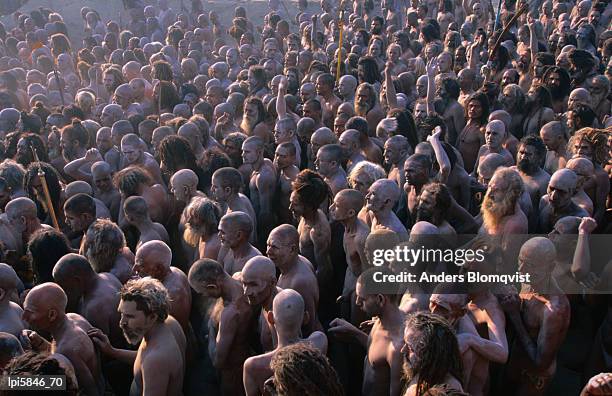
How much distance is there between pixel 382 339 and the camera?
16.1 feet

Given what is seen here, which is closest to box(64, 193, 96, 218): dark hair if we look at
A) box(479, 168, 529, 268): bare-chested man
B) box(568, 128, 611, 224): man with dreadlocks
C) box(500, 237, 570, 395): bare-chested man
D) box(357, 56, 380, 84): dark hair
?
box(479, 168, 529, 268): bare-chested man

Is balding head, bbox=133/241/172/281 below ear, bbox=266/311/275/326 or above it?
above

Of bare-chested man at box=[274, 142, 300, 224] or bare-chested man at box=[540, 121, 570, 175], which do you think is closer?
bare-chested man at box=[540, 121, 570, 175]

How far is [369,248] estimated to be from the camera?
19.3 ft

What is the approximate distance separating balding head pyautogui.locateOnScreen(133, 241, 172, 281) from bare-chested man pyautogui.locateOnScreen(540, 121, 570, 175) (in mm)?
5033

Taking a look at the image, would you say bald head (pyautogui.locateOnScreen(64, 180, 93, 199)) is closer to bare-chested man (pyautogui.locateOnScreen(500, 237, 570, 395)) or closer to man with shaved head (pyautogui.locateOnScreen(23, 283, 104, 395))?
man with shaved head (pyautogui.locateOnScreen(23, 283, 104, 395))

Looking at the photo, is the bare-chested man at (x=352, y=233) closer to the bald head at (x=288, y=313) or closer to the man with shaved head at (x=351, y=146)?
the bald head at (x=288, y=313)

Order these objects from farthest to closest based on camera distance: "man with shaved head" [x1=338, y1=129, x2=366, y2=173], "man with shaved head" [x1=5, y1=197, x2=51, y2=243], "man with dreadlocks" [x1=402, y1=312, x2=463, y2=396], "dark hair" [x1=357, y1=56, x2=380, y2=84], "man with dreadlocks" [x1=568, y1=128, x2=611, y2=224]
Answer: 1. "dark hair" [x1=357, y1=56, x2=380, y2=84]
2. "man with shaved head" [x1=338, y1=129, x2=366, y2=173]
3. "man with dreadlocks" [x1=568, y1=128, x2=611, y2=224]
4. "man with shaved head" [x1=5, y1=197, x2=51, y2=243]
5. "man with dreadlocks" [x1=402, y1=312, x2=463, y2=396]

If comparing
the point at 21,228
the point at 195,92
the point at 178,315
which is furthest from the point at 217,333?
the point at 195,92

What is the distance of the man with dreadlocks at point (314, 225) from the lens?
681 cm

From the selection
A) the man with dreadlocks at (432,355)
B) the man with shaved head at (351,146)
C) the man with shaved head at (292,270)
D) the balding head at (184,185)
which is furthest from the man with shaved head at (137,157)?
the man with dreadlocks at (432,355)

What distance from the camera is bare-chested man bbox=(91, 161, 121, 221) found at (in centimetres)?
821

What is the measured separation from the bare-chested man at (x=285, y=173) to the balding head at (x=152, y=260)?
2.81m

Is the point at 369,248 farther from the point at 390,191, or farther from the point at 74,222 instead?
the point at 74,222
